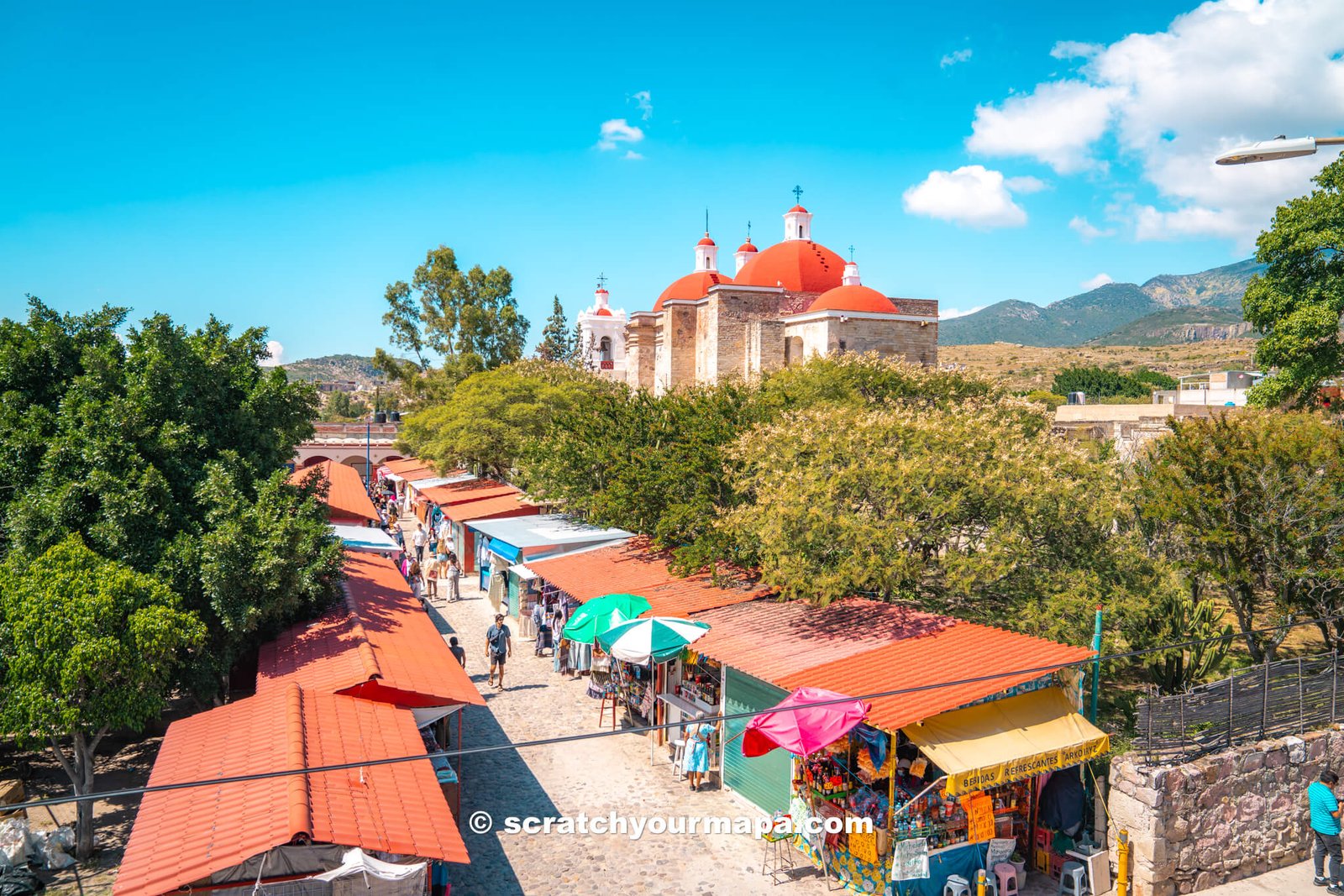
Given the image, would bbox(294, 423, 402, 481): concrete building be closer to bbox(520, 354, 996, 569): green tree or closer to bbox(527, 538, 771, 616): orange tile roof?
bbox(520, 354, 996, 569): green tree

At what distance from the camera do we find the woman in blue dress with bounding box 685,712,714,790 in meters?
11.0

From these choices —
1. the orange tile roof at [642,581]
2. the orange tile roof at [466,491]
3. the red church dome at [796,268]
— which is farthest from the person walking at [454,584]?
the red church dome at [796,268]

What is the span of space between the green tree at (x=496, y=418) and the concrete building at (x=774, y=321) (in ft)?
20.3

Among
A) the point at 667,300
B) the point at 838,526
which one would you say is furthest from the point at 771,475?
the point at 667,300

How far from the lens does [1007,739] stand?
8.71 metres

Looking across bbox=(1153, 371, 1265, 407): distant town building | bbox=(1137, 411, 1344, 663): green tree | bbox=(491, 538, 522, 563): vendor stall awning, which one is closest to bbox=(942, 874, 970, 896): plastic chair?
bbox=(1137, 411, 1344, 663): green tree

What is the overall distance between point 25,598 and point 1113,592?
13409 mm

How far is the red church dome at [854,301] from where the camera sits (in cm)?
3114

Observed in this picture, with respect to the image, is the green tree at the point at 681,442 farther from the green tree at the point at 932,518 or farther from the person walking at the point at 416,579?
the person walking at the point at 416,579

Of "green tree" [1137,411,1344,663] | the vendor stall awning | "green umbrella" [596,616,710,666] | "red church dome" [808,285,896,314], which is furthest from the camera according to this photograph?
"red church dome" [808,285,896,314]

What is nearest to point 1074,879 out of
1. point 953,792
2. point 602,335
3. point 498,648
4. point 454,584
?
point 953,792

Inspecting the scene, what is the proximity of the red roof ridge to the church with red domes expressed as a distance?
1985 centimetres

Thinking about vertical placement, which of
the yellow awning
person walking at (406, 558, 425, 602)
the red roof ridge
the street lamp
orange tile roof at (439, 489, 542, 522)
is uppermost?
the street lamp

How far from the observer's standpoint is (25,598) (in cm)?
953
